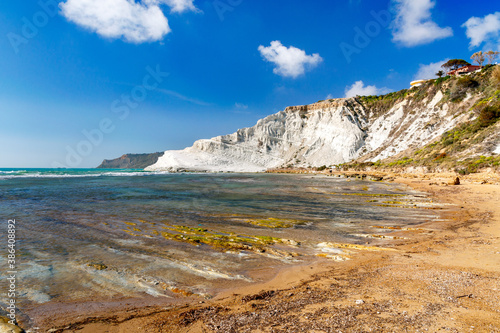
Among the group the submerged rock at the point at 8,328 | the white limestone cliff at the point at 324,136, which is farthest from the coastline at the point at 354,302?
the white limestone cliff at the point at 324,136

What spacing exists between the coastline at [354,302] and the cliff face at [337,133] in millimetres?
48626

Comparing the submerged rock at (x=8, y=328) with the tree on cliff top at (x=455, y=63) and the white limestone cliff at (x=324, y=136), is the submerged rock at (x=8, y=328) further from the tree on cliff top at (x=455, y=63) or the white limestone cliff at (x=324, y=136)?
the tree on cliff top at (x=455, y=63)

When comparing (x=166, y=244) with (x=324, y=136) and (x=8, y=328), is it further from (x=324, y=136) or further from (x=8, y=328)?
(x=324, y=136)

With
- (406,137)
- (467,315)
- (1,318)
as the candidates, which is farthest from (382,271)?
(406,137)

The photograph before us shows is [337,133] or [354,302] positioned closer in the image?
[354,302]

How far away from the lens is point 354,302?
3.39 m

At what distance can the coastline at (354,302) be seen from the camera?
291 cm

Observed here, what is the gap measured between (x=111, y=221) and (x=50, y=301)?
609 cm

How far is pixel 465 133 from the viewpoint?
33594 millimetres

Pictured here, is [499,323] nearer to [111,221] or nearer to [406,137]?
[111,221]

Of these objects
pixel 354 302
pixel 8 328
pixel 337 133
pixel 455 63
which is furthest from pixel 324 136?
pixel 8 328

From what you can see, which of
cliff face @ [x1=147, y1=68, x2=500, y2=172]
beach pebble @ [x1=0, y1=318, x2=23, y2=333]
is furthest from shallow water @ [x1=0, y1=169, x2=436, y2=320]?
cliff face @ [x1=147, y1=68, x2=500, y2=172]

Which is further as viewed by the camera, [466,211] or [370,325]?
[466,211]

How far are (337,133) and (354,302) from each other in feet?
231
